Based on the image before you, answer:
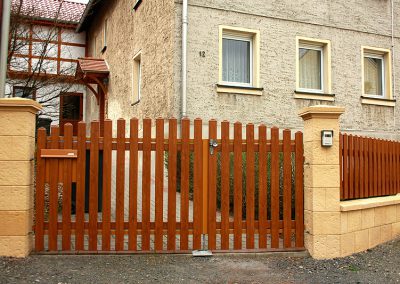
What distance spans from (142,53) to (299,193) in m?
8.83

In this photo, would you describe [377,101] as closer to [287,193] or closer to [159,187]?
[287,193]

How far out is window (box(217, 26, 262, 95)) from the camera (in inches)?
430

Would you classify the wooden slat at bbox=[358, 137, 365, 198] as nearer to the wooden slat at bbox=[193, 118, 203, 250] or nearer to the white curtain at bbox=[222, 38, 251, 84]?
the wooden slat at bbox=[193, 118, 203, 250]

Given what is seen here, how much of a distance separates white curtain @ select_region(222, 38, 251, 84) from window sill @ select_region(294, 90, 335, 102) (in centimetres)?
146

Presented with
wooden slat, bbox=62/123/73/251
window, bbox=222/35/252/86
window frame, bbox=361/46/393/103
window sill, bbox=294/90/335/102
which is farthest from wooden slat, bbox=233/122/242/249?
window frame, bbox=361/46/393/103

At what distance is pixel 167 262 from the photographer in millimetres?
4758

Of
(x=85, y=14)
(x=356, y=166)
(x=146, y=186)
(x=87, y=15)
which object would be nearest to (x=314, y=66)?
(x=356, y=166)

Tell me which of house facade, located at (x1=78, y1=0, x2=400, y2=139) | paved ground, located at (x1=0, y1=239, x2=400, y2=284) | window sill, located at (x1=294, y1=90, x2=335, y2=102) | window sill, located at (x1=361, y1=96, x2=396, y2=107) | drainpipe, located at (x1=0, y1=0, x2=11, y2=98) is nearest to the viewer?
paved ground, located at (x1=0, y1=239, x2=400, y2=284)

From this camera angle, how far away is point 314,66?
12.3 m

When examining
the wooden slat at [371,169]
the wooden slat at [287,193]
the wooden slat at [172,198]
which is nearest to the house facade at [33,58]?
the wooden slat at [172,198]

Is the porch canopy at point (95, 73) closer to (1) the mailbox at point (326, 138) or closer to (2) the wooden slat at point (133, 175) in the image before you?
(2) the wooden slat at point (133, 175)

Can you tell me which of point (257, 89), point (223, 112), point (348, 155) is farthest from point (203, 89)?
point (348, 155)

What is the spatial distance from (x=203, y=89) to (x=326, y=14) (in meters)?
4.61

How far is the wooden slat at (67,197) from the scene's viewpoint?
4.84 m
